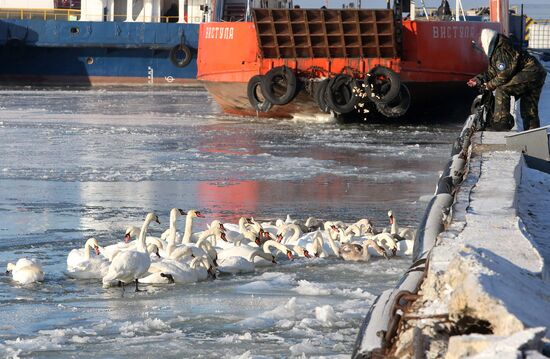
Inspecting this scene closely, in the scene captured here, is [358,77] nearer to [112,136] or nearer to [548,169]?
[112,136]

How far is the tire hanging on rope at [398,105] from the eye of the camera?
67.9 ft

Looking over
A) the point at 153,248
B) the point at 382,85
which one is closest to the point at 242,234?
the point at 153,248

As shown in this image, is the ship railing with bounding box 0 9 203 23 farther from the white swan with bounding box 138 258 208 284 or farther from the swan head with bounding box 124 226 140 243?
the white swan with bounding box 138 258 208 284

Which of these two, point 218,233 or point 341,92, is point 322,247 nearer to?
point 218,233

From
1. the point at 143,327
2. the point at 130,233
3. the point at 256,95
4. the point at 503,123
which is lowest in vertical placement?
the point at 143,327

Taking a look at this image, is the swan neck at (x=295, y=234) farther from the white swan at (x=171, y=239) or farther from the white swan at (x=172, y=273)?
the white swan at (x=172, y=273)

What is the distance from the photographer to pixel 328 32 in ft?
69.8

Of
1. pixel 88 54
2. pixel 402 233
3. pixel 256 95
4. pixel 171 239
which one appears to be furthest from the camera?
pixel 88 54

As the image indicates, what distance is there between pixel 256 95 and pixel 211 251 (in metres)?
14.3

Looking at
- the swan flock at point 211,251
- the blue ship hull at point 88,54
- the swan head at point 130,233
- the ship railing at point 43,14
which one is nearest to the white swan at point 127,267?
the swan flock at point 211,251

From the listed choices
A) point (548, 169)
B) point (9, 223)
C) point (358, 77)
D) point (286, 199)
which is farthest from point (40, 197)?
point (358, 77)

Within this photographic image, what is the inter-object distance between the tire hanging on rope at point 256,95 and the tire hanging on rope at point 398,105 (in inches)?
91.8

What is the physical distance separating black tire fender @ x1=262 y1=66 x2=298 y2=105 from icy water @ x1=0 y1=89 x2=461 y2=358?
58 cm

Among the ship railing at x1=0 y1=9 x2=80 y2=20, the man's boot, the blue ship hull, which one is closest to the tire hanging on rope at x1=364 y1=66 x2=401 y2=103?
the man's boot
